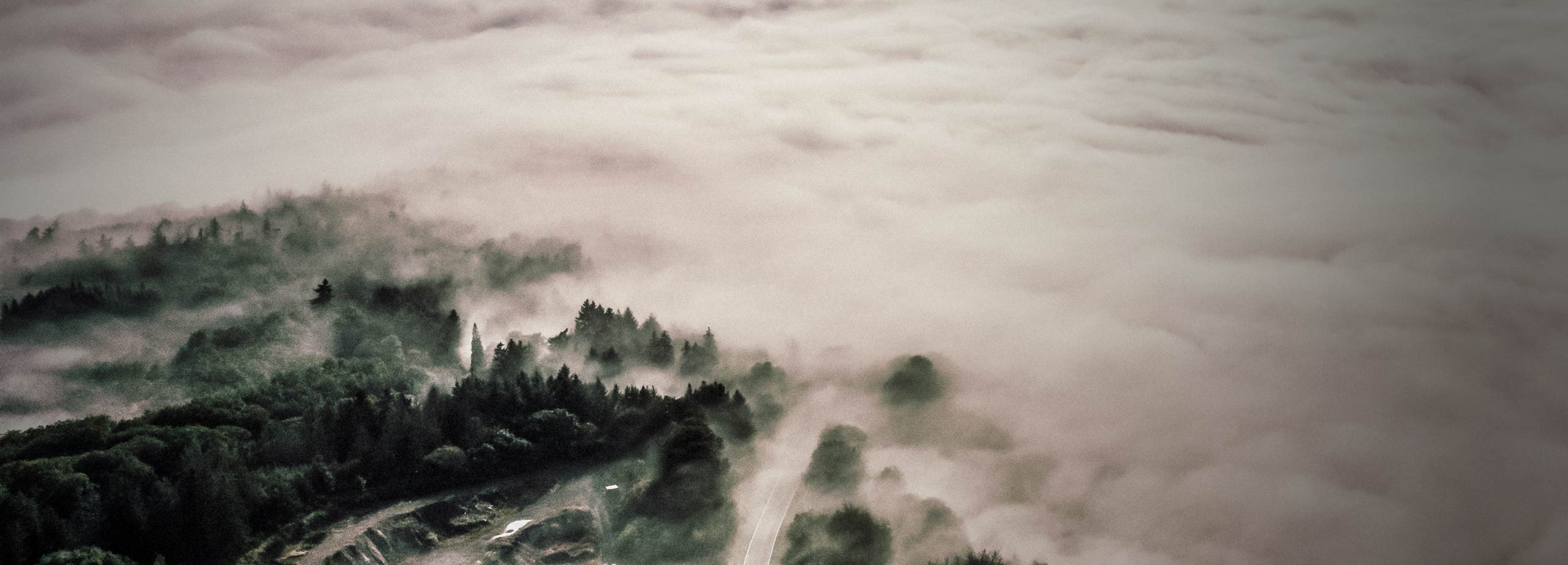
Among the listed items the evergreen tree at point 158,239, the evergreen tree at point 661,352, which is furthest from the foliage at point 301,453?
the evergreen tree at point 158,239

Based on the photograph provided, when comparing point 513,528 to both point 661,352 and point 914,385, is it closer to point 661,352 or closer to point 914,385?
point 661,352

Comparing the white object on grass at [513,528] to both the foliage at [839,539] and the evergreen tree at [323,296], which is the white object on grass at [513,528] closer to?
the foliage at [839,539]

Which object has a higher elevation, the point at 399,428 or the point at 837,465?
the point at 399,428

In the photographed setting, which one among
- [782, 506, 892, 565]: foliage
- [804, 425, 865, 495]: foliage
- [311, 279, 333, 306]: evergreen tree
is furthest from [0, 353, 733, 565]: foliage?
[311, 279, 333, 306]: evergreen tree

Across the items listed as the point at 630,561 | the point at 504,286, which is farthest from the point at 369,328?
the point at 630,561

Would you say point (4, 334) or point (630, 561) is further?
point (4, 334)

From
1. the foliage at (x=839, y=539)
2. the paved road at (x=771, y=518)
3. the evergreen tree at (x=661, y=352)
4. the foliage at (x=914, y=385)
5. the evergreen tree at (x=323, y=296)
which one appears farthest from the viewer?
the evergreen tree at (x=323, y=296)

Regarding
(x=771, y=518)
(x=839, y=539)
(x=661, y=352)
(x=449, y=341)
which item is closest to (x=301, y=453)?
(x=449, y=341)

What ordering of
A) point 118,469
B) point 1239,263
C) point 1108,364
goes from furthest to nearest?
point 1239,263, point 1108,364, point 118,469

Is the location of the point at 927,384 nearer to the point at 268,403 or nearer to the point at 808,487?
the point at 808,487
